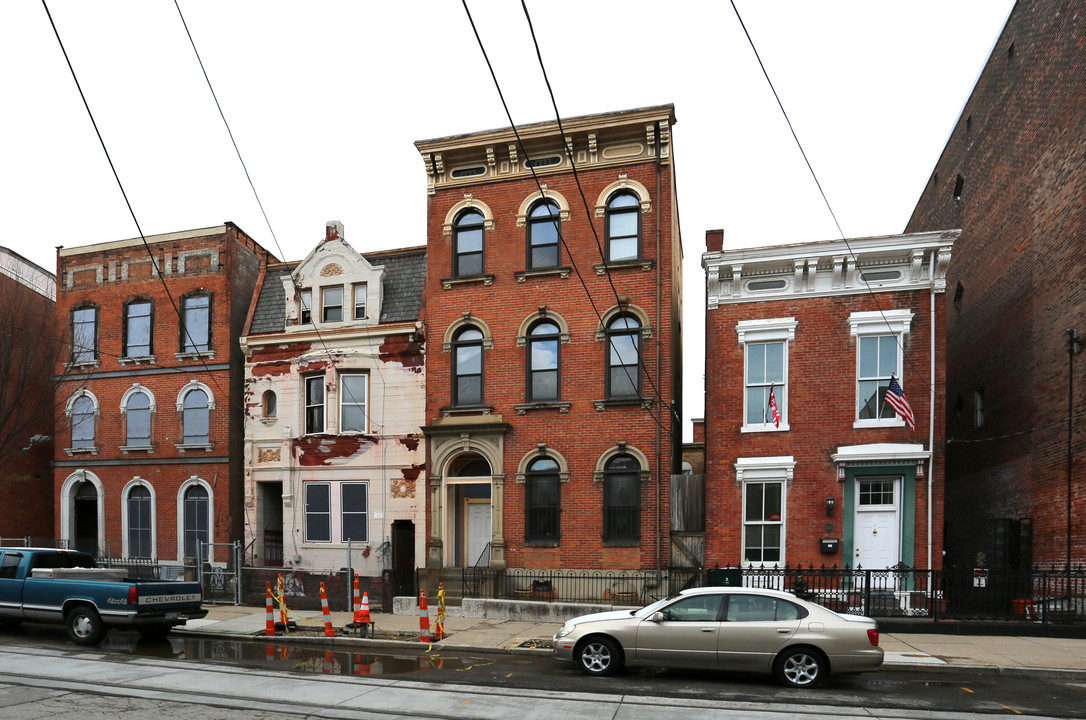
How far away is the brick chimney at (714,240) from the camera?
19641 mm

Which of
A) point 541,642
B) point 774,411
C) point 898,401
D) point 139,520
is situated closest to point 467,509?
point 541,642

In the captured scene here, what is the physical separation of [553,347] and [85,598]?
1167cm

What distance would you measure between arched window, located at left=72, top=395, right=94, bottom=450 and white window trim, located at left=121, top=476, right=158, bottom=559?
2.01m

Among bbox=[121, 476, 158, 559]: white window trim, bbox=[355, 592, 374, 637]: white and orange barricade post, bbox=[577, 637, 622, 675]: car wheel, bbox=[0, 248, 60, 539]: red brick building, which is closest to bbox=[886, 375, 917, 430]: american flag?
bbox=[577, 637, 622, 675]: car wheel

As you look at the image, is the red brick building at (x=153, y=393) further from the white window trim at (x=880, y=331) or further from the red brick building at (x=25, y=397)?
the white window trim at (x=880, y=331)

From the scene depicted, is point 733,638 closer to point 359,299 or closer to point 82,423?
point 359,299

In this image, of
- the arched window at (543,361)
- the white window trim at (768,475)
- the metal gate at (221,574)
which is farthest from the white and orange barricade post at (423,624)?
the white window trim at (768,475)

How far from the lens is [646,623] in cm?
1109

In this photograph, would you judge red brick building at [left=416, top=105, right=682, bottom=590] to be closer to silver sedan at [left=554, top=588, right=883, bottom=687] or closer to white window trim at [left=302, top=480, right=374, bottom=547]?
white window trim at [left=302, top=480, right=374, bottom=547]

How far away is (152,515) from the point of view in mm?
23469

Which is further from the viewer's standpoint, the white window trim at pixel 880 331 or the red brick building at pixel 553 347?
the red brick building at pixel 553 347

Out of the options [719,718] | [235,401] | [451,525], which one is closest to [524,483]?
[451,525]

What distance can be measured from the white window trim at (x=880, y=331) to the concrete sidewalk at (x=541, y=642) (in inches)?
189

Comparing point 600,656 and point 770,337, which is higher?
point 770,337
